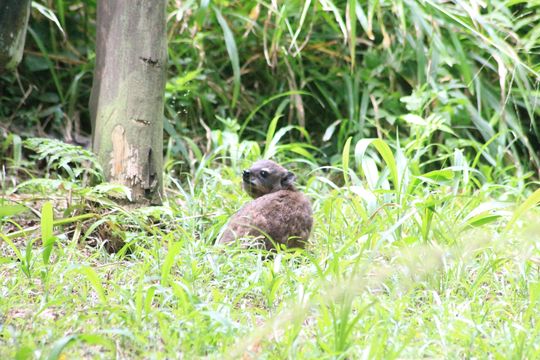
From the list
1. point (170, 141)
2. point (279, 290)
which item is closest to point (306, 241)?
point (279, 290)

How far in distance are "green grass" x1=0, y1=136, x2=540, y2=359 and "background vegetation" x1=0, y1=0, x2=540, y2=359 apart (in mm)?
13

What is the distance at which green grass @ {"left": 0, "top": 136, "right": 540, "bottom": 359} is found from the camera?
2729mm

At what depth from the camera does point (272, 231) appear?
439 cm

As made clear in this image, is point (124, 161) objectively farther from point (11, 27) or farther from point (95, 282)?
point (95, 282)

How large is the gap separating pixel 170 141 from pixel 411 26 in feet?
7.11

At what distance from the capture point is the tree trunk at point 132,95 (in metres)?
4.30

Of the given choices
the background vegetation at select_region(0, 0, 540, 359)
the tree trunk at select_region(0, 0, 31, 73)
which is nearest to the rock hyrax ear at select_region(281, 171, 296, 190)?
the background vegetation at select_region(0, 0, 540, 359)

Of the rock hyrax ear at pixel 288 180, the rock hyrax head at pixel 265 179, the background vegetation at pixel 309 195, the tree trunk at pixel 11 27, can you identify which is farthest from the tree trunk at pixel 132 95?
the rock hyrax ear at pixel 288 180

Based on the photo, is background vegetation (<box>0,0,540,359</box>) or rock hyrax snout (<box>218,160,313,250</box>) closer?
background vegetation (<box>0,0,540,359</box>)

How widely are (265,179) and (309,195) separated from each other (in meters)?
0.36

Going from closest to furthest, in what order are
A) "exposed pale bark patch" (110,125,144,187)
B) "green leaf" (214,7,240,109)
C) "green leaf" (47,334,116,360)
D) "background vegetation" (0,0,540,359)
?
"green leaf" (47,334,116,360) < "background vegetation" (0,0,540,359) < "exposed pale bark patch" (110,125,144,187) < "green leaf" (214,7,240,109)

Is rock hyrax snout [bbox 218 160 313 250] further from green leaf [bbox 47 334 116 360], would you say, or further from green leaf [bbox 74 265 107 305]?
green leaf [bbox 47 334 116 360]

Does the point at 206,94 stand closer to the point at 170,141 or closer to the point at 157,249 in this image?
A: the point at 170,141

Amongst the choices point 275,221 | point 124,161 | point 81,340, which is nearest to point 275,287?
point 81,340
